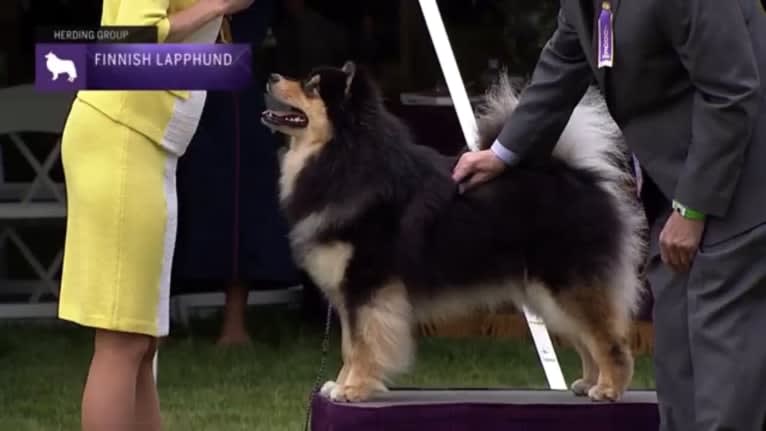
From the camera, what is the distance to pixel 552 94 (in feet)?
10.7

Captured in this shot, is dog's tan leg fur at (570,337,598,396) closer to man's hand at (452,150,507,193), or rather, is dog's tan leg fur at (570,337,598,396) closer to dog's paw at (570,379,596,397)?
dog's paw at (570,379,596,397)

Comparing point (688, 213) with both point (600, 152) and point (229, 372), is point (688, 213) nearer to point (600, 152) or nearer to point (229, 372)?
point (600, 152)

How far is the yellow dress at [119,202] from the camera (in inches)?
131

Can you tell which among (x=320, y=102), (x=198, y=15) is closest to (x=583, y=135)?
(x=320, y=102)

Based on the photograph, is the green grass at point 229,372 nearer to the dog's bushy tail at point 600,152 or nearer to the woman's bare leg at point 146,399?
the woman's bare leg at point 146,399

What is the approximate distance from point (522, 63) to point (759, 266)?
14.6 ft

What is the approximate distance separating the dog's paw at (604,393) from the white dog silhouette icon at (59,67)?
1572mm

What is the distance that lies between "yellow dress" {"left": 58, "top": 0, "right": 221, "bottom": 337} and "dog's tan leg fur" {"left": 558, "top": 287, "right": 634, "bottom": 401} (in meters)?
1.09

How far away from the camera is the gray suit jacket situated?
2602 millimetres

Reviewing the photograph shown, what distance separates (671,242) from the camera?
8.95ft

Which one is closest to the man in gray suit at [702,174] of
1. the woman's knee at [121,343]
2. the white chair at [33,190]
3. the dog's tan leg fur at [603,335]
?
Answer: the dog's tan leg fur at [603,335]

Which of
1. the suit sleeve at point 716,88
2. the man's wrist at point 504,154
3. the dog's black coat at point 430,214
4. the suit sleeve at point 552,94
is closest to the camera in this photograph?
the suit sleeve at point 716,88

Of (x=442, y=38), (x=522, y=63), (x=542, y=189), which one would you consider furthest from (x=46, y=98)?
(x=542, y=189)
